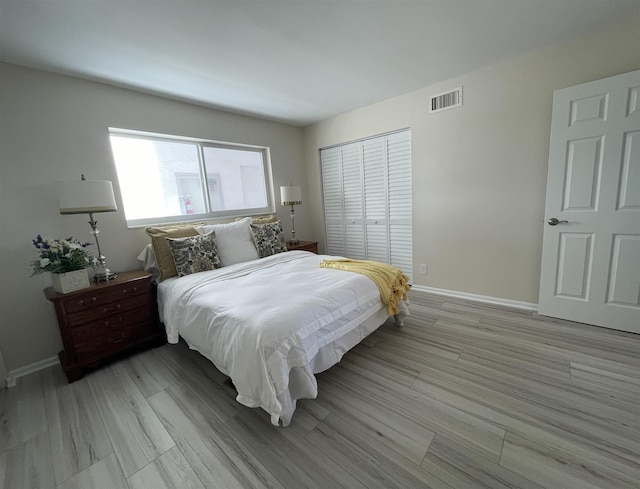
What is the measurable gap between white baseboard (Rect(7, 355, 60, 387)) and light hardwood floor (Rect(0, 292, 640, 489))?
63 mm

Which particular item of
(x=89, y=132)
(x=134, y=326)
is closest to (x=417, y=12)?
(x=89, y=132)

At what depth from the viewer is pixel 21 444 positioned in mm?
1459

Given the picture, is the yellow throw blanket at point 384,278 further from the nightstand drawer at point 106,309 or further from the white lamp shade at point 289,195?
the nightstand drawer at point 106,309

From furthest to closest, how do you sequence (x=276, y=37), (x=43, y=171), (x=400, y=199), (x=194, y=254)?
(x=400, y=199) → (x=194, y=254) → (x=43, y=171) → (x=276, y=37)

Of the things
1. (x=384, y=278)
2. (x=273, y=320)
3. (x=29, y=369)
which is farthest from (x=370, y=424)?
(x=29, y=369)

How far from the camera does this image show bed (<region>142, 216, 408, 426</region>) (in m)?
1.39

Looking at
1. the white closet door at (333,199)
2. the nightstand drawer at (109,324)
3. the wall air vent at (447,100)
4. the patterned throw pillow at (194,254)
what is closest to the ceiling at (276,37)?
the wall air vent at (447,100)

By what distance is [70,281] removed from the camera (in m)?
1.97

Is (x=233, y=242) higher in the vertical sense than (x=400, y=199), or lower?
lower

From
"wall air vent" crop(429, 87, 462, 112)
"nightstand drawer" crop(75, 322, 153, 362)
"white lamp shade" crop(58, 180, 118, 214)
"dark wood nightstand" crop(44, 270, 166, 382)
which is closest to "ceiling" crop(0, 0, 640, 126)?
"wall air vent" crop(429, 87, 462, 112)

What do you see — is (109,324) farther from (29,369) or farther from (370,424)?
(370,424)

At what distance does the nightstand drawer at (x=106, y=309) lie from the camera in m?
1.98

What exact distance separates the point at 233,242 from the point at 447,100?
2.84m

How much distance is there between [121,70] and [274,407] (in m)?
2.88
